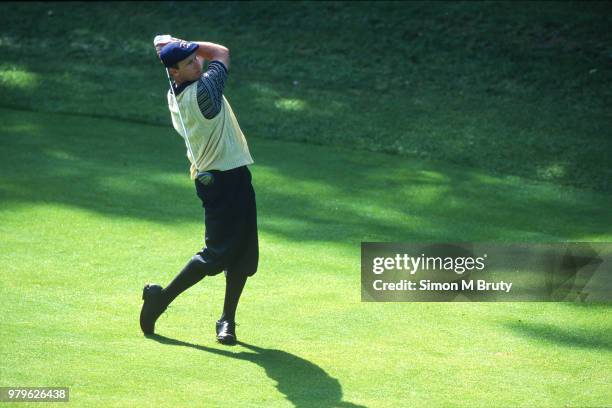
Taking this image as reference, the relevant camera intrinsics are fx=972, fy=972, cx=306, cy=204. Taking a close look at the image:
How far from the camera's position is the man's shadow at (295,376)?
434cm

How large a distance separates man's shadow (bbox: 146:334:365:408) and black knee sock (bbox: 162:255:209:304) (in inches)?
9.1

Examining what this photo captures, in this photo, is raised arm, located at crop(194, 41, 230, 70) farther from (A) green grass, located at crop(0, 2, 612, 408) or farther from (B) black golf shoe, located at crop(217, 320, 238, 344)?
(A) green grass, located at crop(0, 2, 612, 408)

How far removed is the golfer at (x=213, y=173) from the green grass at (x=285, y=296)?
0.80 ft

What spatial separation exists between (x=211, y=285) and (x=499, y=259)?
198 cm

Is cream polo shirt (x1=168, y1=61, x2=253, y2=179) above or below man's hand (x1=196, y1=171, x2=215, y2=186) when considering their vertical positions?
above

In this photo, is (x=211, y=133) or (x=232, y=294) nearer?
(x=211, y=133)

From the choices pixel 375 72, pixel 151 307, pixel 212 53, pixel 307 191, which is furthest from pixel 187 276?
pixel 375 72

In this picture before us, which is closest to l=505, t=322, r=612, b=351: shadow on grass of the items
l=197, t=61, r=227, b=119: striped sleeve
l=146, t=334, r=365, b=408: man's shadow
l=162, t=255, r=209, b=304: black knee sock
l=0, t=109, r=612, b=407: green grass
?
l=0, t=109, r=612, b=407: green grass

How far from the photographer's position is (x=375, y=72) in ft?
40.0

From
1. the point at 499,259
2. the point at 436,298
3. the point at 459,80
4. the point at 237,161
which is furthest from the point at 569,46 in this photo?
the point at 237,161

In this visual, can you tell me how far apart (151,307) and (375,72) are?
7675mm

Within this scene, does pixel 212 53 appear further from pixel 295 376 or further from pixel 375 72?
pixel 375 72

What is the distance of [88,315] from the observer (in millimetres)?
5285

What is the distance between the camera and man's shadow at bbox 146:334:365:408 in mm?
4336
